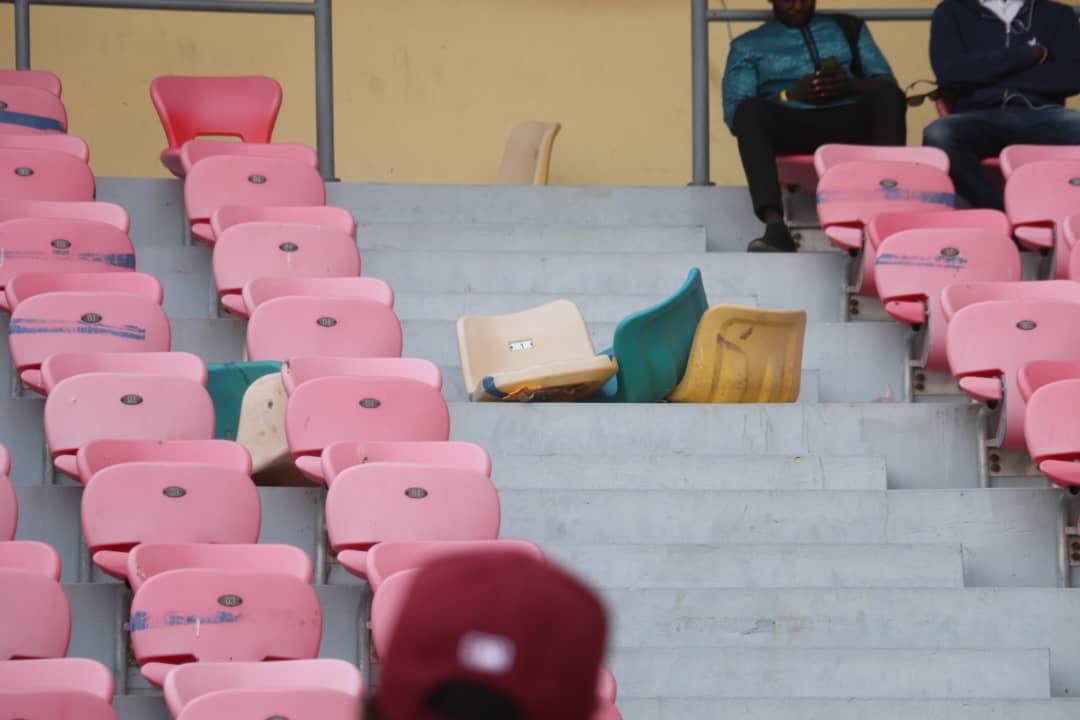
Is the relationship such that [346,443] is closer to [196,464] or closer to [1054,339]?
[196,464]

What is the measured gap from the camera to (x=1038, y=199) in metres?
4.46

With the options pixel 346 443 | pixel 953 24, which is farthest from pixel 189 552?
pixel 953 24

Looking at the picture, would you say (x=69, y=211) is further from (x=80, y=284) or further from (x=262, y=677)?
(x=262, y=677)

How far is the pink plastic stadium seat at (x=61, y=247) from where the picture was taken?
4.09 metres

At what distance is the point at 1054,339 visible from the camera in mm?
3678

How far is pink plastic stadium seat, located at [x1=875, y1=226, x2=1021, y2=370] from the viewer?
4082 mm

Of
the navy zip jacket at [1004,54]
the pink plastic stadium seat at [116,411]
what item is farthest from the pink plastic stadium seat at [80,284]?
the navy zip jacket at [1004,54]

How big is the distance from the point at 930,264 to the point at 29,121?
7.73 feet

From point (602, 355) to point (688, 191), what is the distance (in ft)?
4.13

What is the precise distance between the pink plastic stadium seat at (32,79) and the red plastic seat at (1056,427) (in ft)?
9.45

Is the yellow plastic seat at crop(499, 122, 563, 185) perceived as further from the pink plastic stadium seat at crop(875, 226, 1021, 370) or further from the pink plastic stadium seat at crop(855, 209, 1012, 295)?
the pink plastic stadium seat at crop(875, 226, 1021, 370)

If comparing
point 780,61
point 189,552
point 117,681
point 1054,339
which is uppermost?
point 780,61

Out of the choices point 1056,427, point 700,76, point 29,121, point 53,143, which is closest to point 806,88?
point 700,76

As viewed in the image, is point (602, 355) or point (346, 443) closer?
point (346, 443)
